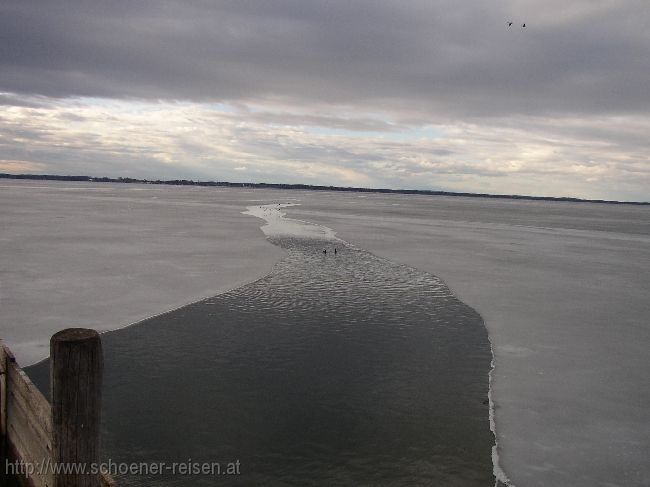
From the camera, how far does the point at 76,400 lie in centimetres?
334

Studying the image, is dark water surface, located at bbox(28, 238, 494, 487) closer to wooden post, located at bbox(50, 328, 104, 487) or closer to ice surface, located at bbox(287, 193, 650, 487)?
ice surface, located at bbox(287, 193, 650, 487)

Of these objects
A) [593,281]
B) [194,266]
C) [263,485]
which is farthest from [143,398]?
[593,281]

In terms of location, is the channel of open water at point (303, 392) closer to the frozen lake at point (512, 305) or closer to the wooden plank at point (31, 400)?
the frozen lake at point (512, 305)

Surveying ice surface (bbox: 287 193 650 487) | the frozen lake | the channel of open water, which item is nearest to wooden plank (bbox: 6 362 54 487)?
the channel of open water

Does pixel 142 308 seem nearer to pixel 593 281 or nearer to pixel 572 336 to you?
pixel 572 336

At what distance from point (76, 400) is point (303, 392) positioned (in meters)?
5.15

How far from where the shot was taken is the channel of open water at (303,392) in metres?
6.30

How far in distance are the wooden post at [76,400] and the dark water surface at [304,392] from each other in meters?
2.64

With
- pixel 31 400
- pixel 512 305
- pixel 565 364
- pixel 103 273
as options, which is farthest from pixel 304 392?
pixel 103 273

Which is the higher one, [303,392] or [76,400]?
[76,400]

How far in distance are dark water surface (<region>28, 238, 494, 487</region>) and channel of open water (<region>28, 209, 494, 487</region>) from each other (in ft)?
0.08

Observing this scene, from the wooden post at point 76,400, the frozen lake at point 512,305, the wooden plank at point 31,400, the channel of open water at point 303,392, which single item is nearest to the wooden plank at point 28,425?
the wooden plank at point 31,400

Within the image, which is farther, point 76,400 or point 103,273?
point 103,273

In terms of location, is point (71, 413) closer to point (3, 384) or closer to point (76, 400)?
point (76, 400)
